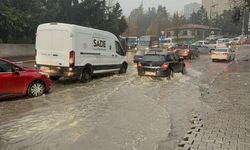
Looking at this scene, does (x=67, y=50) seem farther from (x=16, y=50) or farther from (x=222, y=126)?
(x=16, y=50)

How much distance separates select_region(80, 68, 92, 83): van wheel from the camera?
17.7 m

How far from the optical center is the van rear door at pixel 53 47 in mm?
16484

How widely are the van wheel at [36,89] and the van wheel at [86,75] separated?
13.5 feet

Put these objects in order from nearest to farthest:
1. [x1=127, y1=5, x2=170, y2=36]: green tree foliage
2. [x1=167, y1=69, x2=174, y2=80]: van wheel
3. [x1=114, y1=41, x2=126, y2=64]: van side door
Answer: [x1=167, y1=69, x2=174, y2=80]: van wheel < [x1=114, y1=41, x2=126, y2=64]: van side door < [x1=127, y1=5, x2=170, y2=36]: green tree foliage

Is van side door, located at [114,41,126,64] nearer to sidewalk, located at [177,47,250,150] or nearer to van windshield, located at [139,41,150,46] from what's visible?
sidewalk, located at [177,47,250,150]

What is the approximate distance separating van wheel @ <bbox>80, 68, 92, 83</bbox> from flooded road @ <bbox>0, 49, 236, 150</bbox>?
128cm

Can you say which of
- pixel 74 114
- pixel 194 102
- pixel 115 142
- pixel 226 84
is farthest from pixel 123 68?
pixel 115 142

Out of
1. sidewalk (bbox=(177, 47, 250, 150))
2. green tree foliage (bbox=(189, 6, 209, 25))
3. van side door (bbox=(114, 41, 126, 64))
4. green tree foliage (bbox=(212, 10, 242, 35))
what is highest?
green tree foliage (bbox=(189, 6, 209, 25))

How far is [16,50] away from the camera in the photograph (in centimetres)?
3575

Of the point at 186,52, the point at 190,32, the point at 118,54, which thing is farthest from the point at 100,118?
the point at 190,32

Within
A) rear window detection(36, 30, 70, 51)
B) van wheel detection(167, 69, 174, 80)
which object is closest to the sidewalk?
van wheel detection(167, 69, 174, 80)

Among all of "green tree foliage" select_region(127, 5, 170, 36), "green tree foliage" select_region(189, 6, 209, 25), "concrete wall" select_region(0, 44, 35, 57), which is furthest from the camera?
"green tree foliage" select_region(189, 6, 209, 25)

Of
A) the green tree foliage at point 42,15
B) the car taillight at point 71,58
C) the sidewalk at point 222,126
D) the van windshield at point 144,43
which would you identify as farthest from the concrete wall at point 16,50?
the sidewalk at point 222,126

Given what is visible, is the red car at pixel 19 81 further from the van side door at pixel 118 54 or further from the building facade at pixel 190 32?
the building facade at pixel 190 32
